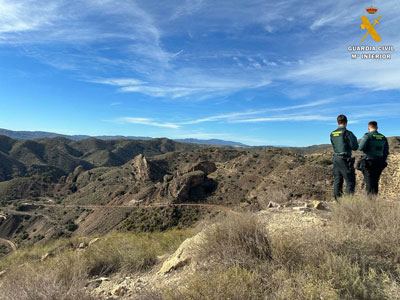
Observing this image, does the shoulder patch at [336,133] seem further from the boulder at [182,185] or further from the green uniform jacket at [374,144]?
the boulder at [182,185]

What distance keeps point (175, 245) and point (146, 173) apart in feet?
164

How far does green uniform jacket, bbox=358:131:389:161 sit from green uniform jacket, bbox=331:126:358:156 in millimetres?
231

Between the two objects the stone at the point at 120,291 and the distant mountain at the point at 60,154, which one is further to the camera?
the distant mountain at the point at 60,154

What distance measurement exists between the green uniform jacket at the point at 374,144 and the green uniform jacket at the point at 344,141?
231 millimetres

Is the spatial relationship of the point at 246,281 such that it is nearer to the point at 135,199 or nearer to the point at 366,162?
the point at 366,162

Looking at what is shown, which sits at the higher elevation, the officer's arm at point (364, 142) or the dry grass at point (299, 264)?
the officer's arm at point (364, 142)

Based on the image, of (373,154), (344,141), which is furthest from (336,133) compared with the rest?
(373,154)

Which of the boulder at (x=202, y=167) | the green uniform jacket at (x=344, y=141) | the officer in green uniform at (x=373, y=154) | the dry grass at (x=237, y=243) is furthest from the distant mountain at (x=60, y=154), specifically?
the officer in green uniform at (x=373, y=154)

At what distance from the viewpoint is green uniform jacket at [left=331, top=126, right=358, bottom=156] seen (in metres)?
6.70

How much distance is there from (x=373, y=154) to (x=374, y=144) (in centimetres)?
29

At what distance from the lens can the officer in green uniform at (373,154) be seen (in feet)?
21.9

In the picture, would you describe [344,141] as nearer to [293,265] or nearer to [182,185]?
[293,265]

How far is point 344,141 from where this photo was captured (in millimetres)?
6781

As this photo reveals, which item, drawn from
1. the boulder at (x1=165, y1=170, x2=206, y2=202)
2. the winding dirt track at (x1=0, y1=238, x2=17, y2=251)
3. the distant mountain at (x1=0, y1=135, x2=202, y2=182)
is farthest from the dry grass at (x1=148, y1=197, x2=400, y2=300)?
the distant mountain at (x1=0, y1=135, x2=202, y2=182)
